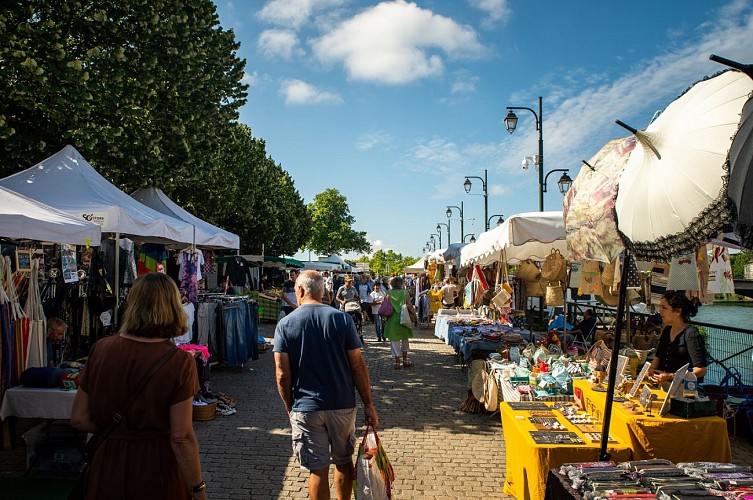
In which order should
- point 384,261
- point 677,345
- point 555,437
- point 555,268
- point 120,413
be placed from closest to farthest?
1. point 120,413
2. point 555,437
3. point 677,345
4. point 555,268
5. point 384,261

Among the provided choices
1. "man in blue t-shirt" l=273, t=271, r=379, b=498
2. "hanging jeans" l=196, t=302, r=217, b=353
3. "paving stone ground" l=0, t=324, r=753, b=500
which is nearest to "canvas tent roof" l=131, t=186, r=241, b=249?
"hanging jeans" l=196, t=302, r=217, b=353

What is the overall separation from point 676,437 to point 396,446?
3059mm

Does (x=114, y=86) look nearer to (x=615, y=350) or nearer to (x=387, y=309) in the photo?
(x=387, y=309)

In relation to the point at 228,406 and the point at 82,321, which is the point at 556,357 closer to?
the point at 228,406

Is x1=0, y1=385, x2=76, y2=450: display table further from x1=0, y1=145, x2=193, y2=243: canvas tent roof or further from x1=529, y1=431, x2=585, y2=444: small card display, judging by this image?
x1=529, y1=431, x2=585, y2=444: small card display

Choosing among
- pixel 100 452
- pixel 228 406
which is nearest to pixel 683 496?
pixel 100 452

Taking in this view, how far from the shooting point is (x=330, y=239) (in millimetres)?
64625

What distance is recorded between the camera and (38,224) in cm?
484

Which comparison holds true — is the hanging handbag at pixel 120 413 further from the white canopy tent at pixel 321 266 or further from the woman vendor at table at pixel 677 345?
the white canopy tent at pixel 321 266

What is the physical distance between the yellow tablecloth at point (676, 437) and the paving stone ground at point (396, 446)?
1406 mm

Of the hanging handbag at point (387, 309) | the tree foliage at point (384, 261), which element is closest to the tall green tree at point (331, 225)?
the tree foliage at point (384, 261)

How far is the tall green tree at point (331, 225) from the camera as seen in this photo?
64.7 m

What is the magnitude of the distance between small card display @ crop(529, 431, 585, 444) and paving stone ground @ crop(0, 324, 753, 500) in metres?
0.93

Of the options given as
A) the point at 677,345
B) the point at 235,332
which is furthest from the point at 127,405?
the point at 235,332
